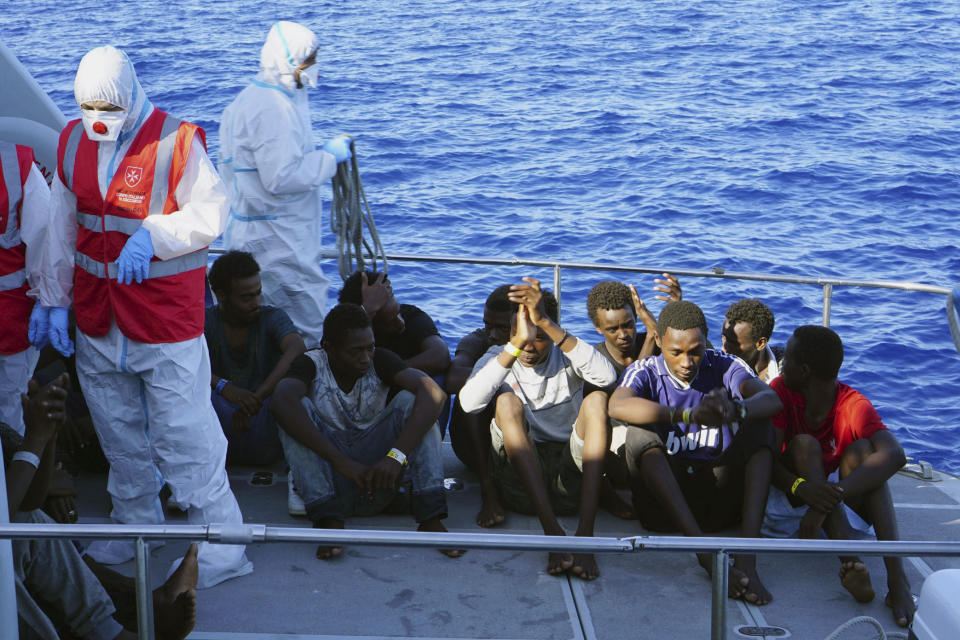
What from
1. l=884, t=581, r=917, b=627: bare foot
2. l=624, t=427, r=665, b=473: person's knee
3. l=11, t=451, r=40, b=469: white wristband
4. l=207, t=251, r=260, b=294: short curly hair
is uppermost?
l=207, t=251, r=260, b=294: short curly hair

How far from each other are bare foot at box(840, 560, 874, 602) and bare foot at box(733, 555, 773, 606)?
275 mm

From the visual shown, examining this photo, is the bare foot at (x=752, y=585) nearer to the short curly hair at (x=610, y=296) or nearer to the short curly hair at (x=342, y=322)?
the short curly hair at (x=610, y=296)

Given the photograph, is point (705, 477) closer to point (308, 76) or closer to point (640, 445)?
point (640, 445)

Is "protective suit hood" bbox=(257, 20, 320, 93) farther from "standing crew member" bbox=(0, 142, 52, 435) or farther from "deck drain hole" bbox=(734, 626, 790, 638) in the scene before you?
"deck drain hole" bbox=(734, 626, 790, 638)

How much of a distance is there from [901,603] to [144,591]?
8.74 feet

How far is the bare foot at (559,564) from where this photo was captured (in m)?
4.40

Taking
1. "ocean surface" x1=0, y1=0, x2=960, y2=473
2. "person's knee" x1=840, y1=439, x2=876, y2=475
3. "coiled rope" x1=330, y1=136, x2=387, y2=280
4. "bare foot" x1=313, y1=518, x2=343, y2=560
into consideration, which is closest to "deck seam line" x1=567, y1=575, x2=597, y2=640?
"bare foot" x1=313, y1=518, x2=343, y2=560

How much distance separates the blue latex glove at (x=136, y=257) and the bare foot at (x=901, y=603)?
114 inches

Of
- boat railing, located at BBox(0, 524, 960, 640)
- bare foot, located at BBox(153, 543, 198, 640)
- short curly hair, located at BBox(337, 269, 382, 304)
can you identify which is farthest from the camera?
short curly hair, located at BBox(337, 269, 382, 304)

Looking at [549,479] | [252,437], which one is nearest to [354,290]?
[252,437]

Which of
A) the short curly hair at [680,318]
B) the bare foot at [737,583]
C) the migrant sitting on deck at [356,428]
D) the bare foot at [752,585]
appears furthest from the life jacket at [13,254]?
the bare foot at [752,585]

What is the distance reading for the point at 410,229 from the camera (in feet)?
51.5

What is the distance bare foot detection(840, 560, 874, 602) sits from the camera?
13.9ft

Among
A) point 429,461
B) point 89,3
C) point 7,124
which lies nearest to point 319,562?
point 429,461
